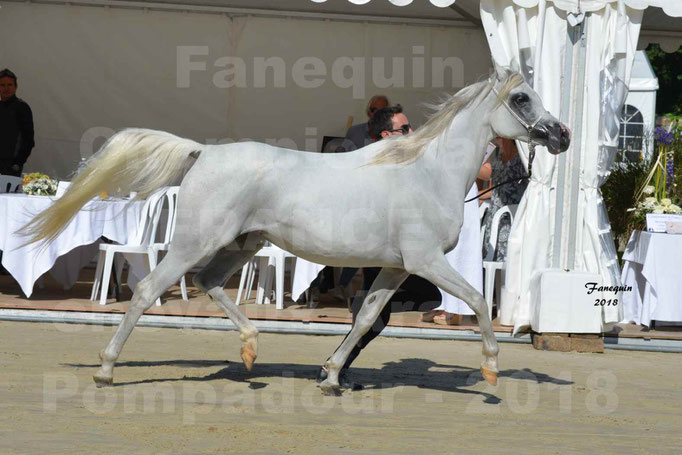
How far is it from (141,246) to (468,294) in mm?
3881

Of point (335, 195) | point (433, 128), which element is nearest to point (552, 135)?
point (433, 128)

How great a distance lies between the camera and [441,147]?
5203 millimetres

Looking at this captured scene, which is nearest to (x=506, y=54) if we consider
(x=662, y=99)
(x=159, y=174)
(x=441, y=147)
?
(x=441, y=147)

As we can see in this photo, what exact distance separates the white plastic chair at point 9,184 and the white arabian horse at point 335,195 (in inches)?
151

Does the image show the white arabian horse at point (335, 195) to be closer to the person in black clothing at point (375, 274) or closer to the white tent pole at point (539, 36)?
the person in black clothing at point (375, 274)

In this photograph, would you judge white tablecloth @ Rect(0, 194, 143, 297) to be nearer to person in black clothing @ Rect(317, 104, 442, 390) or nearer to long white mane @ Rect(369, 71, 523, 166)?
person in black clothing @ Rect(317, 104, 442, 390)

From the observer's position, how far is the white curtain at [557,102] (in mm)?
7082

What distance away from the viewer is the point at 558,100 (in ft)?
23.3

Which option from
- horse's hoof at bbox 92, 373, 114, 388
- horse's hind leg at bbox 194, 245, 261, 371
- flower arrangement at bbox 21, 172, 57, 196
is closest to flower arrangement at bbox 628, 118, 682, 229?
horse's hind leg at bbox 194, 245, 261, 371

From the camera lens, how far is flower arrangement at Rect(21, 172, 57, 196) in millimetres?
8070

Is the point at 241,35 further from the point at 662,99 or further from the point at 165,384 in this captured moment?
the point at 662,99

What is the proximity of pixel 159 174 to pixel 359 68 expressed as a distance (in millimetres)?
6019

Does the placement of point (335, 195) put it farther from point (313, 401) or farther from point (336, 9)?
point (336, 9)

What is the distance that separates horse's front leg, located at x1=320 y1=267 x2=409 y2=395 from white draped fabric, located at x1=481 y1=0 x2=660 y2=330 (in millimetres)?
2323
